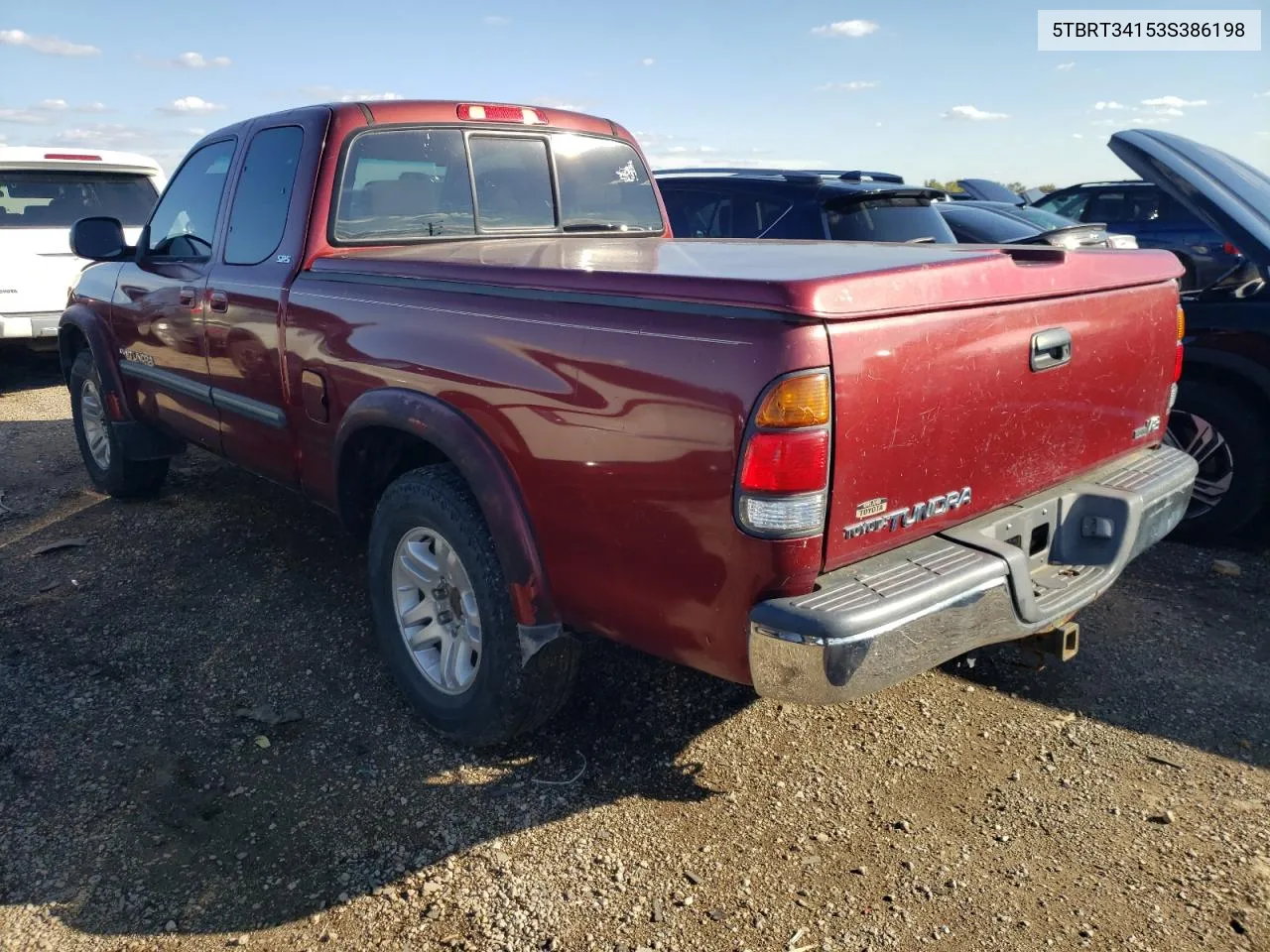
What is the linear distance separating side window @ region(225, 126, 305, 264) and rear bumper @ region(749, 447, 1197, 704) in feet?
8.54

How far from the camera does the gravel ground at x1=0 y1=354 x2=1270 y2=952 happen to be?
2404 millimetres

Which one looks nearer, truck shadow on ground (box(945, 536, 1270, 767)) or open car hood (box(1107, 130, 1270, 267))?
truck shadow on ground (box(945, 536, 1270, 767))

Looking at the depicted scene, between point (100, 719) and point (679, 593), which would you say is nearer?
point (679, 593)

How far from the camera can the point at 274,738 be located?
3.20 metres

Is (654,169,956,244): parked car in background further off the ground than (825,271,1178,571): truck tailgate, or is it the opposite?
(654,169,956,244): parked car in background

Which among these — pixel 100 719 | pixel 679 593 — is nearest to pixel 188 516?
pixel 100 719

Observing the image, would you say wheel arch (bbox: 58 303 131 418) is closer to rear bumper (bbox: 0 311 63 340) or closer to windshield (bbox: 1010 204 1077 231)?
rear bumper (bbox: 0 311 63 340)

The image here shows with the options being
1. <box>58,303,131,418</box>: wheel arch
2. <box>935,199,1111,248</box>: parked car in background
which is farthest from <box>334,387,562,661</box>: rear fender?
<box>935,199,1111,248</box>: parked car in background

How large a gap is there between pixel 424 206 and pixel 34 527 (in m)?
3.15

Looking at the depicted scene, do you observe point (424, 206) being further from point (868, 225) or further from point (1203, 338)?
point (1203, 338)

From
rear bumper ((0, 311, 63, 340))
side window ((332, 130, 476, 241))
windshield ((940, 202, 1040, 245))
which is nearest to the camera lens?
side window ((332, 130, 476, 241))

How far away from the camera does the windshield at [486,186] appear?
367 centimetres

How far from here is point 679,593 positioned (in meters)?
2.30

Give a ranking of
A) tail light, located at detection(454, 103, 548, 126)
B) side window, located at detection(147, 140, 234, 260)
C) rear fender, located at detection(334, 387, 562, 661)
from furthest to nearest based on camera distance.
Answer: side window, located at detection(147, 140, 234, 260)
tail light, located at detection(454, 103, 548, 126)
rear fender, located at detection(334, 387, 562, 661)
